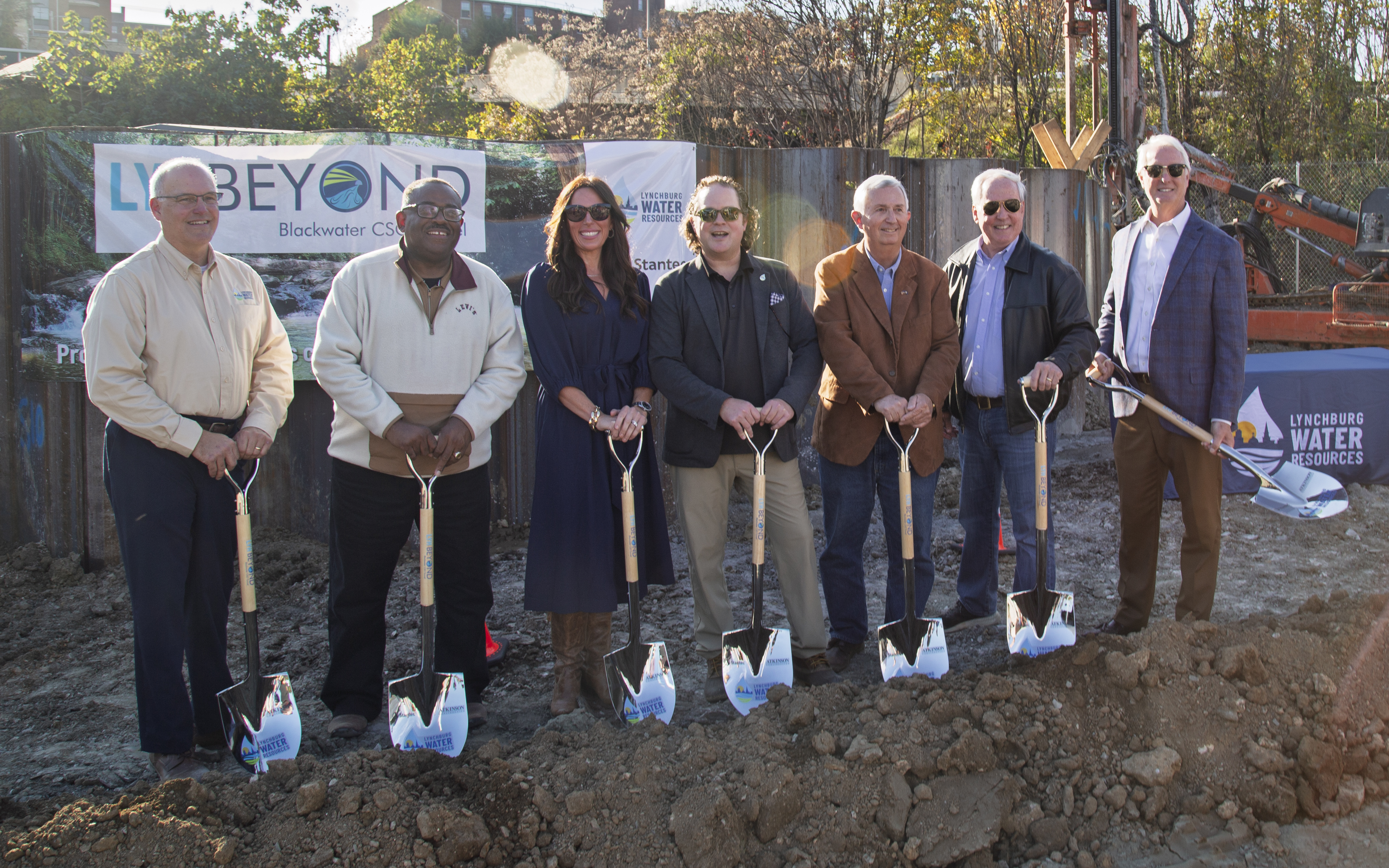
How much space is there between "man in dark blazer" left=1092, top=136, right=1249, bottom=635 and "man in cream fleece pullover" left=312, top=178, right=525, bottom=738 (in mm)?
2627

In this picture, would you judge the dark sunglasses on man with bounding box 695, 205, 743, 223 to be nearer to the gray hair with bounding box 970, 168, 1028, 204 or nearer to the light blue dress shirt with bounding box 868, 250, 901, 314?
the light blue dress shirt with bounding box 868, 250, 901, 314

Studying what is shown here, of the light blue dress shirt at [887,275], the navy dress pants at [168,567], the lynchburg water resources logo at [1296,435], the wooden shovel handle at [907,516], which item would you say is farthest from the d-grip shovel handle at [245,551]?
the lynchburg water resources logo at [1296,435]

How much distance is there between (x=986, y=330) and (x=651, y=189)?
279 cm

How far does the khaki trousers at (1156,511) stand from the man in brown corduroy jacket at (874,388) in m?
0.82

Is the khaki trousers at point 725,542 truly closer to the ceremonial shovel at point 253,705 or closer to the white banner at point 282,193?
the ceremonial shovel at point 253,705

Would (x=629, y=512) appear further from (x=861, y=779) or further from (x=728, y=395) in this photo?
(x=861, y=779)

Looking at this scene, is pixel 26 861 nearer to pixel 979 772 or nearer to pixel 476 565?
pixel 476 565

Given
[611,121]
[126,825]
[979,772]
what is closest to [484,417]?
[126,825]

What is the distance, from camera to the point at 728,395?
12.9ft

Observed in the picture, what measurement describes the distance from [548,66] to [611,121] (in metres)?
4.10

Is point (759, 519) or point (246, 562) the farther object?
point (759, 519)

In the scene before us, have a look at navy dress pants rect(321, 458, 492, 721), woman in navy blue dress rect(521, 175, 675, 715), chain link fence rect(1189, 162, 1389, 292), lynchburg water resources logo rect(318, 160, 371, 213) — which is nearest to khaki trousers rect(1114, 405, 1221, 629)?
woman in navy blue dress rect(521, 175, 675, 715)

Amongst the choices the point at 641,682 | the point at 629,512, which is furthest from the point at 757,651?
the point at 629,512

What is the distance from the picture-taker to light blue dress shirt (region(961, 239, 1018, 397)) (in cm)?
432
